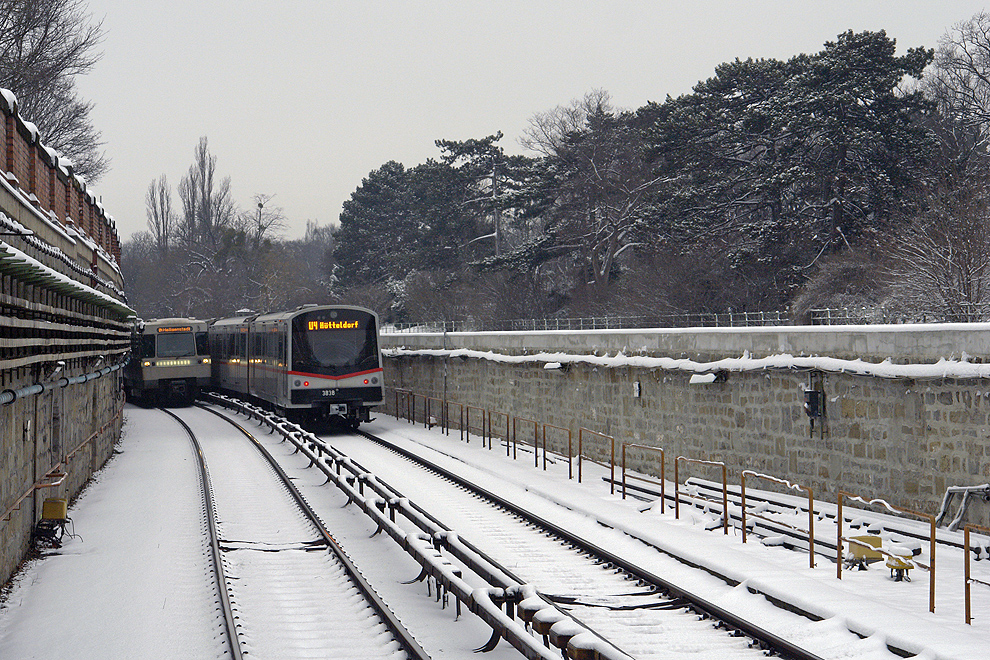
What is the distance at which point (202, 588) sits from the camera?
9.68m

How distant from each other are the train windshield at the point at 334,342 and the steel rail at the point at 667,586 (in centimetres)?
957

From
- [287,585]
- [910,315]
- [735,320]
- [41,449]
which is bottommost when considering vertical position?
[287,585]

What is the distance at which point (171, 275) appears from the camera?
84.8 m

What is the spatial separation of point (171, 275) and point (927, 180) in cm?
6901

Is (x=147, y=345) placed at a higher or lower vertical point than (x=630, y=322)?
lower

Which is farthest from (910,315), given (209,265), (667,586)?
(209,265)

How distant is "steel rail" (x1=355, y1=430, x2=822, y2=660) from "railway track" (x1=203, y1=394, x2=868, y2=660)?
1 cm

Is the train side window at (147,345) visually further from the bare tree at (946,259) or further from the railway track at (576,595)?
the bare tree at (946,259)

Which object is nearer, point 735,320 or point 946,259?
point 946,259

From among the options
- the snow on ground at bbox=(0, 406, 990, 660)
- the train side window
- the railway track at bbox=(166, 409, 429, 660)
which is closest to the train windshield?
the railway track at bbox=(166, 409, 429, 660)

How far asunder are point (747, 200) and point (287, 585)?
29.5m

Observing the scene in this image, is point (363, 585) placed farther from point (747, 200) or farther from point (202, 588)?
point (747, 200)

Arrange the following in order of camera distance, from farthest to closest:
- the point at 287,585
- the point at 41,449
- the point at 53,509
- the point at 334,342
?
the point at 334,342
the point at 41,449
the point at 53,509
the point at 287,585

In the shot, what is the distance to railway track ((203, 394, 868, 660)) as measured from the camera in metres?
7.05
